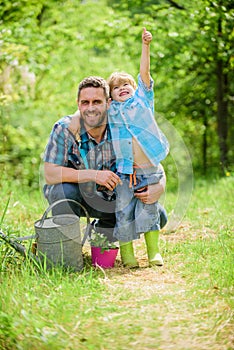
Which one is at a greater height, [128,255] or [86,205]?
[86,205]

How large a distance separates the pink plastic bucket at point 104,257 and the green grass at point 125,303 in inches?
2.3

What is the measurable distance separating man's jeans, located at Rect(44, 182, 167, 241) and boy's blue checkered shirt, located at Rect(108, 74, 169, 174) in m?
0.28

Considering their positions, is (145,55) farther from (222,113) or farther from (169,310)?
(222,113)

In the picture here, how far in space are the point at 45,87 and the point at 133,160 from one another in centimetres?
545

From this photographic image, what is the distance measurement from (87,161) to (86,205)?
0.29 meters

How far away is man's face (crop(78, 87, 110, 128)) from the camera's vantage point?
3266mm

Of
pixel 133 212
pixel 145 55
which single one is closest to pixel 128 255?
pixel 133 212

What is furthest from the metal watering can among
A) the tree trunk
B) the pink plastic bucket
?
the tree trunk

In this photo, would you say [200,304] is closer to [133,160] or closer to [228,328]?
[228,328]

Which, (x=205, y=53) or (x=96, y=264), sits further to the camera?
(x=205, y=53)

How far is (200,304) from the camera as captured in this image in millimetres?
2631

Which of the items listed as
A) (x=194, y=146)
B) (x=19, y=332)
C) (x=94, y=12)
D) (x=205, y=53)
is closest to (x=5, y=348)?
(x=19, y=332)

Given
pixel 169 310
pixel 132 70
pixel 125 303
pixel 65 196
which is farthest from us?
pixel 132 70

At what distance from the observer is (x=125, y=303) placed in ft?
8.89
